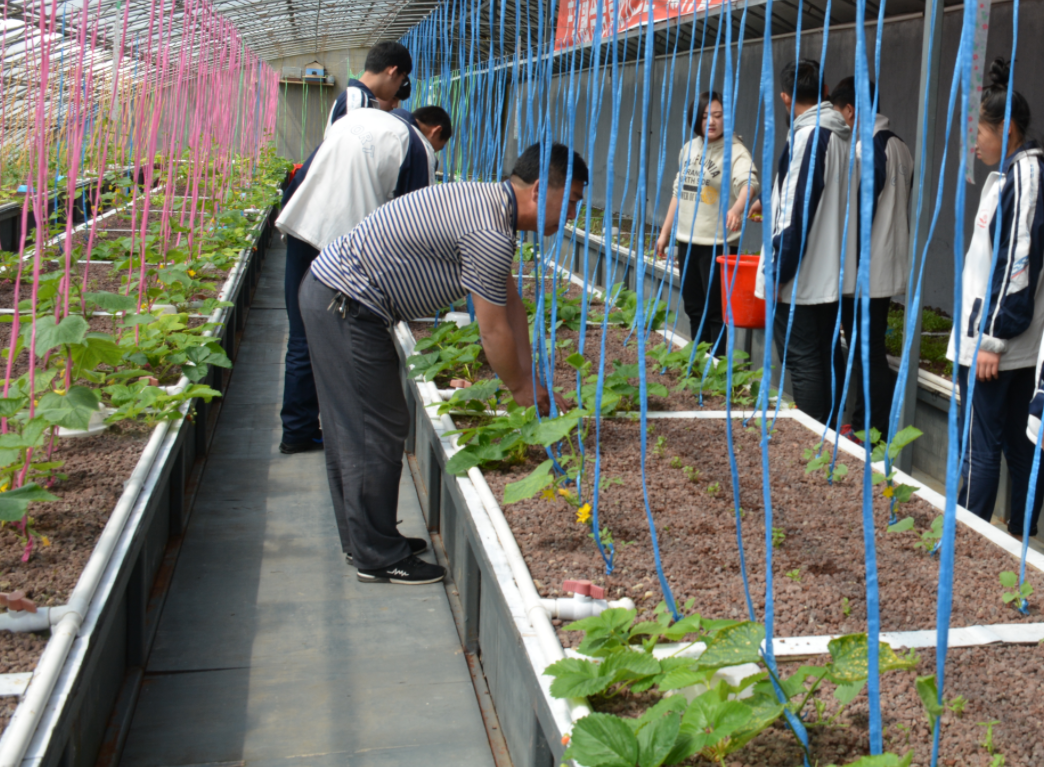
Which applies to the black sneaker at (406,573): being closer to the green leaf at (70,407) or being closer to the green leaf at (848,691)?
the green leaf at (70,407)

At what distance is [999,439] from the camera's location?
264 cm

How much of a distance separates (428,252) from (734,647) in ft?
4.12

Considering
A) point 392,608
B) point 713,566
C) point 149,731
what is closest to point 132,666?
point 149,731

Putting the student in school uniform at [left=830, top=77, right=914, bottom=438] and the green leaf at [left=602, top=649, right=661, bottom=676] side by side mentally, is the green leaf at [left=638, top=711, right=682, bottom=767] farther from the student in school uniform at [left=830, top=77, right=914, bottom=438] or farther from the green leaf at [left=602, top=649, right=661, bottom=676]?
the student in school uniform at [left=830, top=77, right=914, bottom=438]

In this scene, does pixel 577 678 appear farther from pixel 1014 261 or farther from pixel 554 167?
pixel 1014 261

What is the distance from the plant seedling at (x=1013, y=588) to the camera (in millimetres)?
1830

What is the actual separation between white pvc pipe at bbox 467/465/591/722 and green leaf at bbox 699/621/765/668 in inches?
8.1

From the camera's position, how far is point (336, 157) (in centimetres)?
303

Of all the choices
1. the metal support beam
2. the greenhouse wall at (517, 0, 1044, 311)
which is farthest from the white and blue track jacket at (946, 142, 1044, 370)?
the greenhouse wall at (517, 0, 1044, 311)

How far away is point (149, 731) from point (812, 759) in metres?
1.39

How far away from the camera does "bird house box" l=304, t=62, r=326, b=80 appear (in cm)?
2058

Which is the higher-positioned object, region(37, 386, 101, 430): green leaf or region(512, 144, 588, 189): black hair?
region(512, 144, 588, 189): black hair

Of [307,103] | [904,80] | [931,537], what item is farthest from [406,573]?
[307,103]

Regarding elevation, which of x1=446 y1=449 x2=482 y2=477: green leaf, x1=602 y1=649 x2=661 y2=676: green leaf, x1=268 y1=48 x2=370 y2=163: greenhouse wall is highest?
x1=268 y1=48 x2=370 y2=163: greenhouse wall
